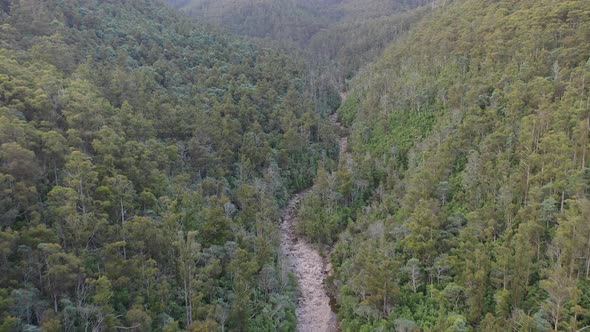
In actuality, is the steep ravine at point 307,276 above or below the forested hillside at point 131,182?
below

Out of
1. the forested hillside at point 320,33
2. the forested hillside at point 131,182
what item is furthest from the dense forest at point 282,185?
the forested hillside at point 320,33

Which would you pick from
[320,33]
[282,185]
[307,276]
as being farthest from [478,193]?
[320,33]

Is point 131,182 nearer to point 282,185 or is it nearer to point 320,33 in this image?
point 282,185

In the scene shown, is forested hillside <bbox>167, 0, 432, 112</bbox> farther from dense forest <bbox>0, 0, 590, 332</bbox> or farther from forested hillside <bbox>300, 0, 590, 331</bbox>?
forested hillside <bbox>300, 0, 590, 331</bbox>

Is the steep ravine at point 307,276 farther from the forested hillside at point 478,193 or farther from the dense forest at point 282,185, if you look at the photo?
the forested hillside at point 478,193

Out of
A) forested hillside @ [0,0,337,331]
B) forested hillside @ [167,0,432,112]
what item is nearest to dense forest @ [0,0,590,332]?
forested hillside @ [0,0,337,331]

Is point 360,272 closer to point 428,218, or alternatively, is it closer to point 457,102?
point 428,218

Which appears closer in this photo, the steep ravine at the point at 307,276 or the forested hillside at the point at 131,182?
the forested hillside at the point at 131,182
